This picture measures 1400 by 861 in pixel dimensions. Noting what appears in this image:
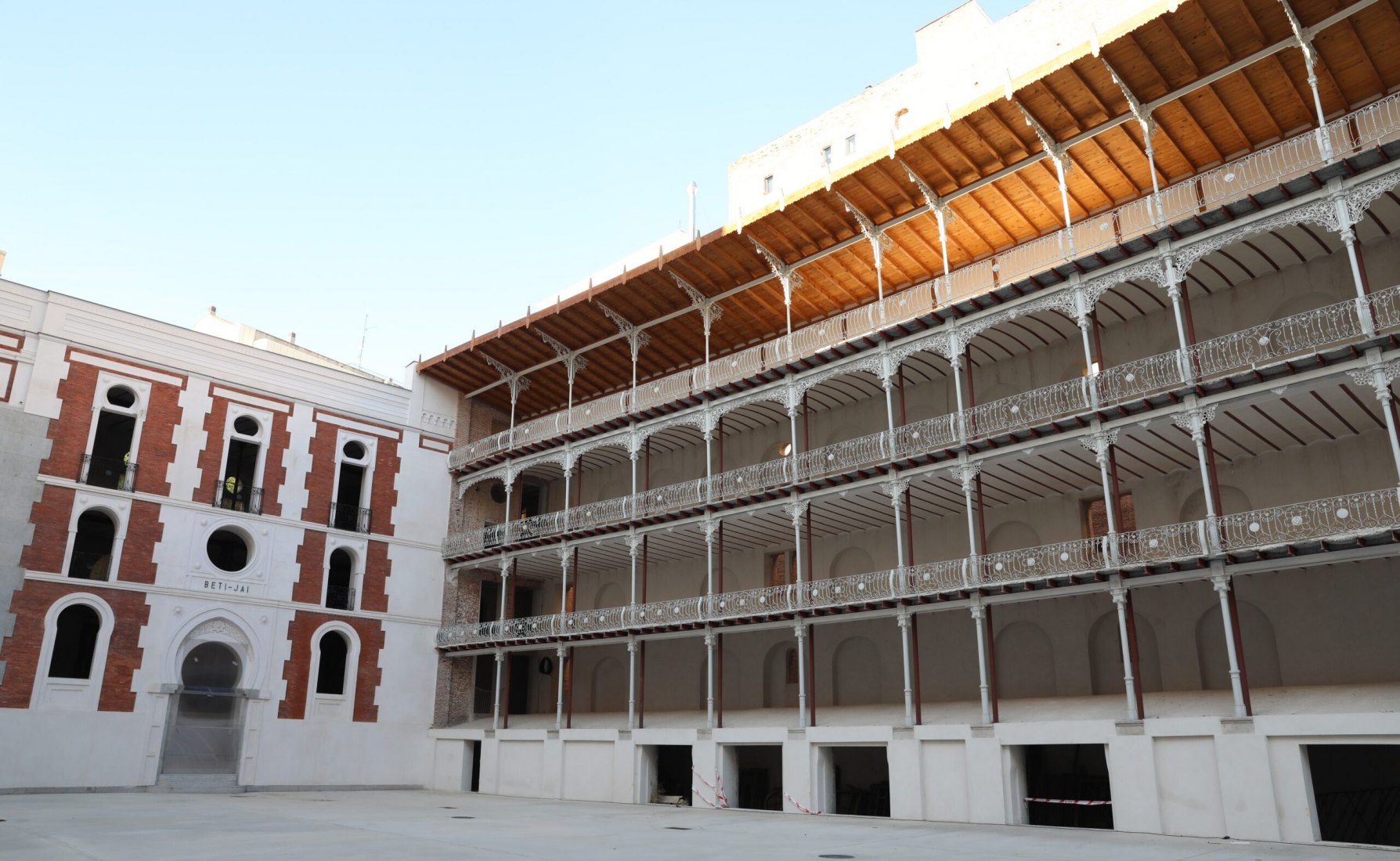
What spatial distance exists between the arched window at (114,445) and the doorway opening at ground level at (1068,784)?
23.9 metres

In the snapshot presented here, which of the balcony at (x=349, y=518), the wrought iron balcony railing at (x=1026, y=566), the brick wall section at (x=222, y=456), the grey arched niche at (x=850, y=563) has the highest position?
the brick wall section at (x=222, y=456)

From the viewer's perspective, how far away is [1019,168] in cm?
2236

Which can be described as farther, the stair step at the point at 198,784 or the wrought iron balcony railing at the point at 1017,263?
the stair step at the point at 198,784

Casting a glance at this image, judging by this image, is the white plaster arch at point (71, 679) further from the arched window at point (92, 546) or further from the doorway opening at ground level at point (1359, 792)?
the doorway opening at ground level at point (1359, 792)

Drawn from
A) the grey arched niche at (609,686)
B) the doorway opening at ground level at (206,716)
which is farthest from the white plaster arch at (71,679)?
the grey arched niche at (609,686)

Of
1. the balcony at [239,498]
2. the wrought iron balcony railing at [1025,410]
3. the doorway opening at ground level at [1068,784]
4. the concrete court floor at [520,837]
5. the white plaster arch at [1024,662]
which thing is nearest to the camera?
the concrete court floor at [520,837]

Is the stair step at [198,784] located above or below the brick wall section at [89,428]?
below

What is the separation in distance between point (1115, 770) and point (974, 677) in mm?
6854

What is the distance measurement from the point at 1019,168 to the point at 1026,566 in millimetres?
8915

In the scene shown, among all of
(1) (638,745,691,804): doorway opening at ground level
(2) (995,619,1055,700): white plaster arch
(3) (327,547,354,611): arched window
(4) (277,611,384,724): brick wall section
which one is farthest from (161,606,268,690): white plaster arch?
(2) (995,619,1055,700): white plaster arch

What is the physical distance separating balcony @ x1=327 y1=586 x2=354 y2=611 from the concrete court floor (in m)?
8.65

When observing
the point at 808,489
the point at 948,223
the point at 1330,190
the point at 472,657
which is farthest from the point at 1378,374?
the point at 472,657

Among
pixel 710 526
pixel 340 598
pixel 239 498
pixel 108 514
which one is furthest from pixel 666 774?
pixel 108 514

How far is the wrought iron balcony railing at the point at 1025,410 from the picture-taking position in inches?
720
